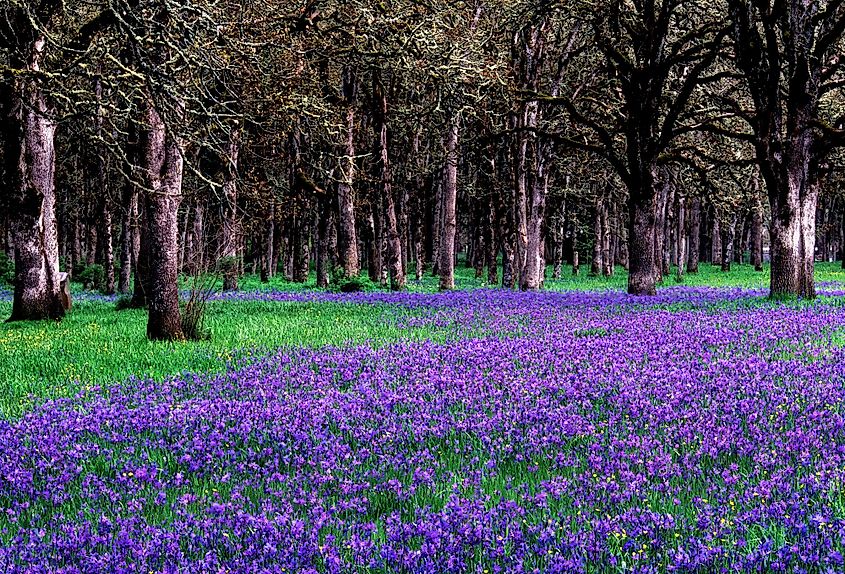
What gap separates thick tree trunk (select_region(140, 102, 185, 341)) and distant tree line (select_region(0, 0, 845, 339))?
39mm

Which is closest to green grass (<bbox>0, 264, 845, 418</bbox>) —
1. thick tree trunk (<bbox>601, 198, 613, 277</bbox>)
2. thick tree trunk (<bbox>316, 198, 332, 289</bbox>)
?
thick tree trunk (<bbox>316, 198, 332, 289</bbox>)

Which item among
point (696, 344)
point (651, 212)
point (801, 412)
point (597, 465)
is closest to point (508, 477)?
point (597, 465)

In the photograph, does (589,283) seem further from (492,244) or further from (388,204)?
(388,204)

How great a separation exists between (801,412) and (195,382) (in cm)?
637

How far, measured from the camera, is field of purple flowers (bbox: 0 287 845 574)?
12.7ft

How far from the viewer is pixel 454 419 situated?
6.76 metres

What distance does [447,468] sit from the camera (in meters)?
5.54

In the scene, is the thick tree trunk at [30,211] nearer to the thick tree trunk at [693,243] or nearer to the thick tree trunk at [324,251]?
the thick tree trunk at [324,251]

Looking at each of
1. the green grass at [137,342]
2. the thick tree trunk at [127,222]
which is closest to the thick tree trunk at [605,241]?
the thick tree trunk at [127,222]

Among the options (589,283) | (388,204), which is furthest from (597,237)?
(388,204)

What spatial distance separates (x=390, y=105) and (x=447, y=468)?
1109 inches

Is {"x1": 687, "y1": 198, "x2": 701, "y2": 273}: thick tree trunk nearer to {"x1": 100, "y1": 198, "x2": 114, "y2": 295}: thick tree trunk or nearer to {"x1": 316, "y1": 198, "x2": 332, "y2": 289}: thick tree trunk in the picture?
{"x1": 316, "y1": 198, "x2": 332, "y2": 289}: thick tree trunk

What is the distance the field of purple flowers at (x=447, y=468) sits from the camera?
12.7 ft

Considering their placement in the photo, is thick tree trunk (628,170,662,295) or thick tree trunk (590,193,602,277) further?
thick tree trunk (590,193,602,277)
